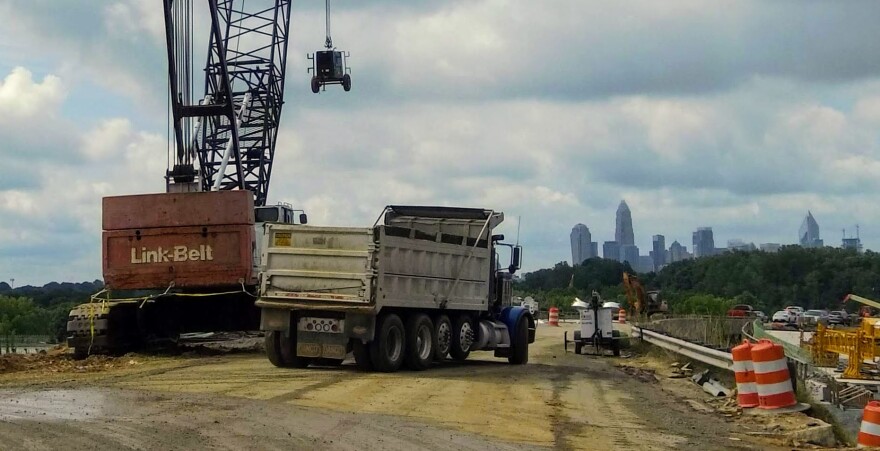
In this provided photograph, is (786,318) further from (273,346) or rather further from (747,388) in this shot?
(747,388)

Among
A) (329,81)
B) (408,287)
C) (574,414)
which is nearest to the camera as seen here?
(574,414)

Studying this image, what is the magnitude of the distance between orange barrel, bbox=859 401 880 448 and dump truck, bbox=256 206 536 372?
7.82 m

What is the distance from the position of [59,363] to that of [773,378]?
1352cm

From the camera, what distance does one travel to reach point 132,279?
2273cm

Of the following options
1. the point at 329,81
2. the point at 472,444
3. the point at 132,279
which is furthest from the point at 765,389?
the point at 329,81

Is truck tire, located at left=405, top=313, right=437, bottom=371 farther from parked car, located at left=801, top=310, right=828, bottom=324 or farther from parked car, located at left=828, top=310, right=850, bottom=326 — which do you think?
parked car, located at left=828, top=310, right=850, bottom=326

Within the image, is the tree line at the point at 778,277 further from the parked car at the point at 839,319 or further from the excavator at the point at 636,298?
the excavator at the point at 636,298

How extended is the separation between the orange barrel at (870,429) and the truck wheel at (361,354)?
838 centimetres

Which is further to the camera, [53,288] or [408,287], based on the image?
[53,288]

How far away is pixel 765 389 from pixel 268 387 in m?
6.66

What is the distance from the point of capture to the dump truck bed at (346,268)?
58.1 feet

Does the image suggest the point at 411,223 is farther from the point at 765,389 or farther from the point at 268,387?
the point at 765,389

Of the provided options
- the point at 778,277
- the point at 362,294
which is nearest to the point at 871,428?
the point at 362,294

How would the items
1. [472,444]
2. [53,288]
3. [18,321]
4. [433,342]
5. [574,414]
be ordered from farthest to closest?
[53,288] → [18,321] → [433,342] → [574,414] → [472,444]
